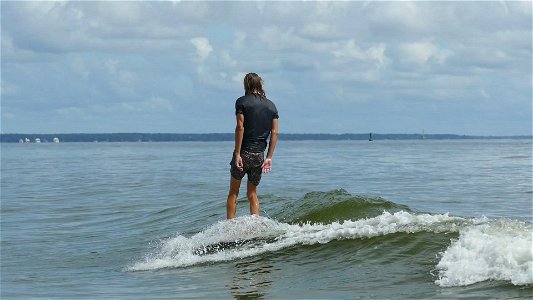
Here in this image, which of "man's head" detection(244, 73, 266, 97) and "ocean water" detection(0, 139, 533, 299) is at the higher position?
"man's head" detection(244, 73, 266, 97)

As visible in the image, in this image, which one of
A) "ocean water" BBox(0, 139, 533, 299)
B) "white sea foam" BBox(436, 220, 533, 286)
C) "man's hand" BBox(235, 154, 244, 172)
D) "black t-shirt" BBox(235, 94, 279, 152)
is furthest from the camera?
"man's hand" BBox(235, 154, 244, 172)

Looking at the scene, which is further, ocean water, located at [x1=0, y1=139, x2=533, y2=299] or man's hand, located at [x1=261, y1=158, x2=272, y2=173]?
man's hand, located at [x1=261, y1=158, x2=272, y2=173]

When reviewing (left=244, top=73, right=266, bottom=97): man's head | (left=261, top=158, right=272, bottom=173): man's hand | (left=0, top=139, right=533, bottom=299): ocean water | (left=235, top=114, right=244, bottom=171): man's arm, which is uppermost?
(left=244, top=73, right=266, bottom=97): man's head

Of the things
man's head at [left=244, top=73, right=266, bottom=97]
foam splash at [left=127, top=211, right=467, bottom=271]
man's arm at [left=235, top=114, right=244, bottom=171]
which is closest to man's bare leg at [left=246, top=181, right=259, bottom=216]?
foam splash at [left=127, top=211, right=467, bottom=271]

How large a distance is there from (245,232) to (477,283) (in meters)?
4.29

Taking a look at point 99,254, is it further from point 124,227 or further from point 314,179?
point 314,179

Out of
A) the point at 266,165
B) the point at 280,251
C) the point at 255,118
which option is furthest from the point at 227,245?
the point at 255,118

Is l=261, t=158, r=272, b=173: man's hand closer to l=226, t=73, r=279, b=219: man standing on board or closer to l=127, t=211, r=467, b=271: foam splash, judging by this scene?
l=226, t=73, r=279, b=219: man standing on board

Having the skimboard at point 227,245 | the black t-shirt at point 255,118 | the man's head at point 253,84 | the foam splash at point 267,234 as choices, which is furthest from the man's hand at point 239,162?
the skimboard at point 227,245

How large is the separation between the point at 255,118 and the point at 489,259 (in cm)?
436

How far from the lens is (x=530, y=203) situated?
669 inches

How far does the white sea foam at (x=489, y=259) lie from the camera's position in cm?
738

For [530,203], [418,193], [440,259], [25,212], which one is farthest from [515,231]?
[25,212]

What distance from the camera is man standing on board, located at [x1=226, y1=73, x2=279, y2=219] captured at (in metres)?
10.9
